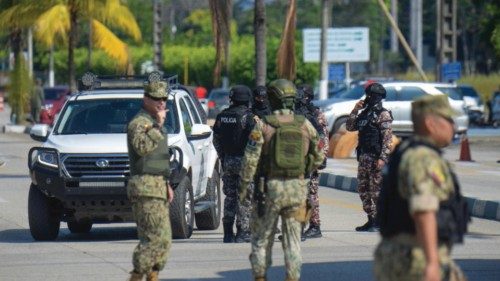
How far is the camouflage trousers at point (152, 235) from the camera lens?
35.7 feet

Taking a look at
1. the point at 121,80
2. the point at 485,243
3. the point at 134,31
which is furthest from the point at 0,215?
the point at 134,31

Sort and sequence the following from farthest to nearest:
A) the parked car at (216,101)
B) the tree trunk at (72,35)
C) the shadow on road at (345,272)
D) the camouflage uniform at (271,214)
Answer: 1. the parked car at (216,101)
2. the tree trunk at (72,35)
3. the shadow on road at (345,272)
4. the camouflage uniform at (271,214)

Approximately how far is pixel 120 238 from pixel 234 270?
3.66m

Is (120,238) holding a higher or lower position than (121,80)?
lower

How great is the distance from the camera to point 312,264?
13.9 m

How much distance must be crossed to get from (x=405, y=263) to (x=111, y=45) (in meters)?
39.9

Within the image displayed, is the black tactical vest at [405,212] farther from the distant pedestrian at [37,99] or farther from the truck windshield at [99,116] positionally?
the distant pedestrian at [37,99]

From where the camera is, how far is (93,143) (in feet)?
52.6

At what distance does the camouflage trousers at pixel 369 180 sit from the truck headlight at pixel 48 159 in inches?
139

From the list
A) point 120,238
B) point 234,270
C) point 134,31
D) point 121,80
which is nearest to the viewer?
point 234,270

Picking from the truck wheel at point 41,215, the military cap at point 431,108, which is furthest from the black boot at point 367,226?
the military cap at point 431,108

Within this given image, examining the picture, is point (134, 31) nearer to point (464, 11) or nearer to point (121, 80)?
point (121, 80)

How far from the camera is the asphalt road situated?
13.2 m

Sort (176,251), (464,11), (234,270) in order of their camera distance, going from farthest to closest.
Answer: (464,11)
(176,251)
(234,270)
